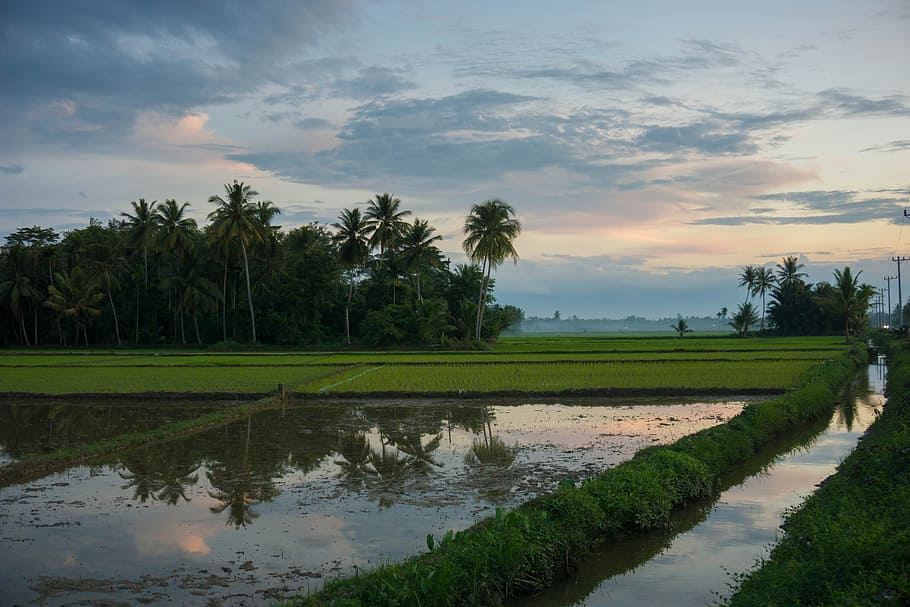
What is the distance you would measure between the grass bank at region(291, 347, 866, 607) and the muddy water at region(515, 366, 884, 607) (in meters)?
0.20

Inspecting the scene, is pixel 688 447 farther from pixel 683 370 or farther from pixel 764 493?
pixel 683 370

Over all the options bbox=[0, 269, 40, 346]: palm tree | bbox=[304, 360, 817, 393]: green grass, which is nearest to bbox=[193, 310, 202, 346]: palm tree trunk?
bbox=[0, 269, 40, 346]: palm tree

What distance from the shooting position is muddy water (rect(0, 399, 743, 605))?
676 cm

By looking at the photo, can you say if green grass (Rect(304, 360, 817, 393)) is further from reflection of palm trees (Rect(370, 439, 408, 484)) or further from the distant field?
reflection of palm trees (Rect(370, 439, 408, 484))

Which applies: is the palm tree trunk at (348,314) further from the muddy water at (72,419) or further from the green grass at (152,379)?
the muddy water at (72,419)

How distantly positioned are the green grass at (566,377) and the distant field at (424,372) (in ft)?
0.10

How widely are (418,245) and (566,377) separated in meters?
24.8

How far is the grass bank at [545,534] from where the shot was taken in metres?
5.62

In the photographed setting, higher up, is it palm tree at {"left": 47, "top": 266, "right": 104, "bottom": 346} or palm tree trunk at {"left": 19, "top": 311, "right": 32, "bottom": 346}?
palm tree at {"left": 47, "top": 266, "right": 104, "bottom": 346}

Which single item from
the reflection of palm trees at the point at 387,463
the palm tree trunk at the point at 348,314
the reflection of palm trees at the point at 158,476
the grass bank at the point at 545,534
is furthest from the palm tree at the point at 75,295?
the grass bank at the point at 545,534

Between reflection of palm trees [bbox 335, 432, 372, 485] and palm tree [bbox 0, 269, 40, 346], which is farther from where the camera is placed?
palm tree [bbox 0, 269, 40, 346]

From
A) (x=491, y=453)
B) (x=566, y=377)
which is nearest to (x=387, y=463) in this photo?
(x=491, y=453)

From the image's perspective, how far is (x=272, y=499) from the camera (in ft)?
31.5

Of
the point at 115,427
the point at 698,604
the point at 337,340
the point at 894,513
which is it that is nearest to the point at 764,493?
the point at 894,513
